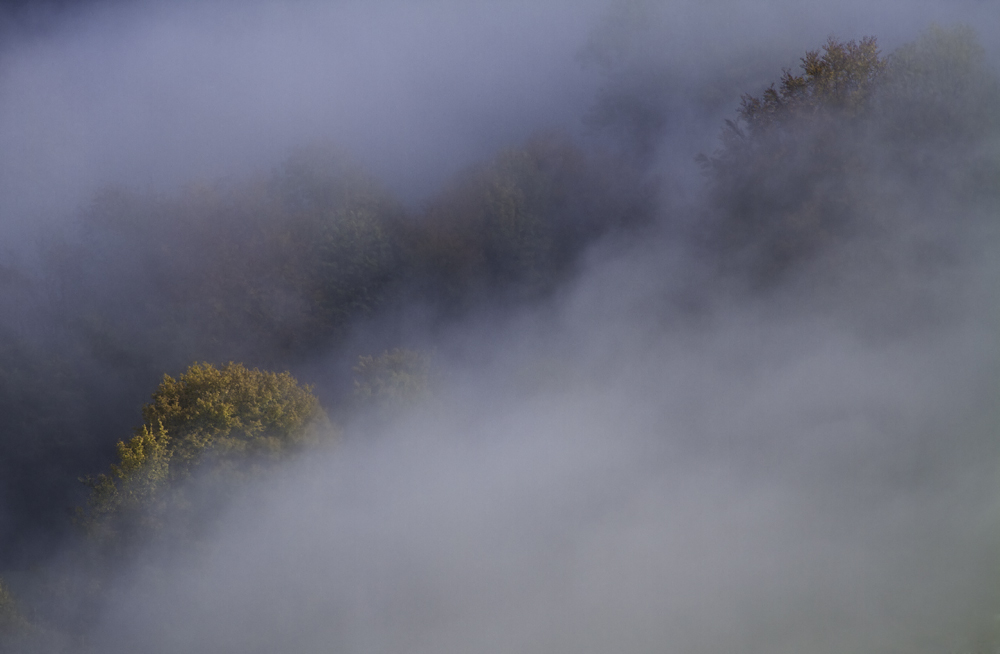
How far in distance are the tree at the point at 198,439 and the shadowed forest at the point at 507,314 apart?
3.5 inches

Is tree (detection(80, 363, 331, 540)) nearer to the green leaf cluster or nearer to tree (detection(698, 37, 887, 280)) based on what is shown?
tree (detection(698, 37, 887, 280))

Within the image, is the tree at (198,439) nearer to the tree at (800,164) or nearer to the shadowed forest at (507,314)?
the shadowed forest at (507,314)

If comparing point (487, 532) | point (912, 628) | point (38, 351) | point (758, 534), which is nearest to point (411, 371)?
point (487, 532)

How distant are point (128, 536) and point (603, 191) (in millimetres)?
28650

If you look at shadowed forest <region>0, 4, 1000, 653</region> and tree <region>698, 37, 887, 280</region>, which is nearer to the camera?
shadowed forest <region>0, 4, 1000, 653</region>

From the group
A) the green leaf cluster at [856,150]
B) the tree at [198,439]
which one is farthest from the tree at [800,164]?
the tree at [198,439]

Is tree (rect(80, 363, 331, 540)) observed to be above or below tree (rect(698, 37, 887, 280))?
below

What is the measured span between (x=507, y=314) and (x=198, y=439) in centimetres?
1846

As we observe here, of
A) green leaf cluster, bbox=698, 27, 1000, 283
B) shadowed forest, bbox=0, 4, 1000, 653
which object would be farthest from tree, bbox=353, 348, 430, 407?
green leaf cluster, bbox=698, 27, 1000, 283

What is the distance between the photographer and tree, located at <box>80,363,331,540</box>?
2272cm

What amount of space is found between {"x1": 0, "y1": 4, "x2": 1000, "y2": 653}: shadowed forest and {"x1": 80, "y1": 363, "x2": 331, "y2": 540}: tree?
9cm

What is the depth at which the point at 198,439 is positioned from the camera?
23672mm

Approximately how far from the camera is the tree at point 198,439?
2272 centimetres

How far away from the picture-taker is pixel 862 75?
32.0m
